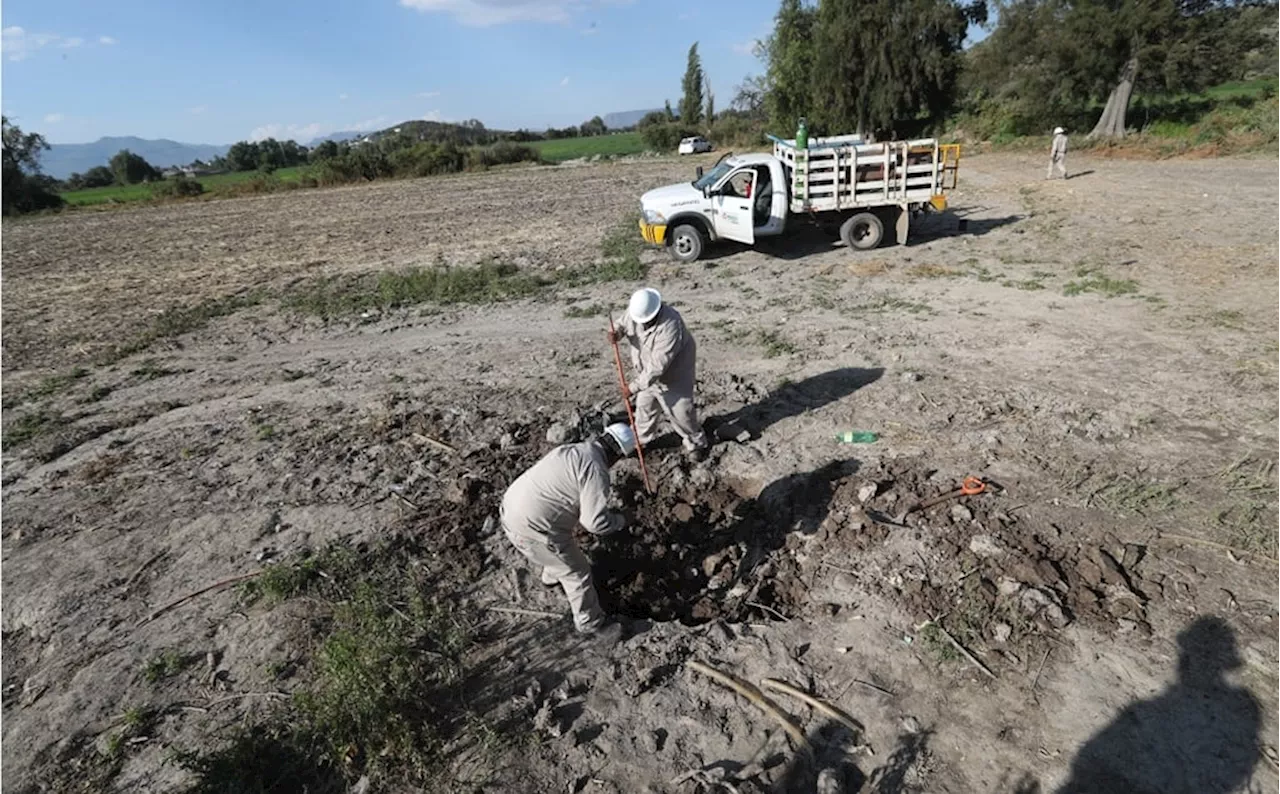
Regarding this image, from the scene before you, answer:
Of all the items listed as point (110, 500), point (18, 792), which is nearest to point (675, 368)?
point (18, 792)

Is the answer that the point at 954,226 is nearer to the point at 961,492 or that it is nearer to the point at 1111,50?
the point at 961,492

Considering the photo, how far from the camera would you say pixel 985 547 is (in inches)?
175

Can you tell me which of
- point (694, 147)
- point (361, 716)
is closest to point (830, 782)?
point (361, 716)

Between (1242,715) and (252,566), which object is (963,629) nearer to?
(1242,715)

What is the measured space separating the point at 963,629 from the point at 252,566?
4.85 m

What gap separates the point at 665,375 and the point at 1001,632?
3.12 metres

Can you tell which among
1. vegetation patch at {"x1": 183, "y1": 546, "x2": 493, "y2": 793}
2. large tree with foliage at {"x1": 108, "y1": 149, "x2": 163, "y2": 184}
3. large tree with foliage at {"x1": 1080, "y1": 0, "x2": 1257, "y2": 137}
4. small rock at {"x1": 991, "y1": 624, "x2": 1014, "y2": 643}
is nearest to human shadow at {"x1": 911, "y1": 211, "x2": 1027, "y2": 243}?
small rock at {"x1": 991, "y1": 624, "x2": 1014, "y2": 643}

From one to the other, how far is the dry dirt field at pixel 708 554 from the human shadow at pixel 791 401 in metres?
0.05

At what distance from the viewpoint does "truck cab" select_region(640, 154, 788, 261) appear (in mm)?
11336

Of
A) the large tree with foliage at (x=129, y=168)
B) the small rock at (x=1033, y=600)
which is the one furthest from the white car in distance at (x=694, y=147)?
the large tree with foliage at (x=129, y=168)

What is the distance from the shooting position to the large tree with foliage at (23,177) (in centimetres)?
3750

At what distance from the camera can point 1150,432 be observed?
18.5ft

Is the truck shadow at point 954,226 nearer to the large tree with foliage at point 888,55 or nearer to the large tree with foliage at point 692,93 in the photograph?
the large tree with foliage at point 888,55

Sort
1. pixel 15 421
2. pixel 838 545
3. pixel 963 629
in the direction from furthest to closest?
pixel 15 421, pixel 838 545, pixel 963 629
